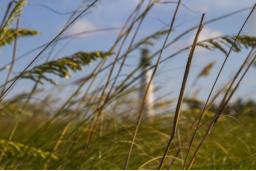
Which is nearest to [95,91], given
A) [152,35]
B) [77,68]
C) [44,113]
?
[152,35]

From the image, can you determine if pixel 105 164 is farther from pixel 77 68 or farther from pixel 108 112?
pixel 77 68

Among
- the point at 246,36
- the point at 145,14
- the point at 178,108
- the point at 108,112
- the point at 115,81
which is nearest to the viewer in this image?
the point at 178,108

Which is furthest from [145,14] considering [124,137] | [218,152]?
[218,152]

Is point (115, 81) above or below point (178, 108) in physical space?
above

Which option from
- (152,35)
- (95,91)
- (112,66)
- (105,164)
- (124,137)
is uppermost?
(152,35)

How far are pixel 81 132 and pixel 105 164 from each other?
242 millimetres

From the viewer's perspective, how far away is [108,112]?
2.00 meters

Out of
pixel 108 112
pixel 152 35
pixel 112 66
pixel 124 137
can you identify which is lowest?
pixel 124 137

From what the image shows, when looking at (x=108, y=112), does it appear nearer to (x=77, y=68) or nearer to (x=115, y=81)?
(x=115, y=81)

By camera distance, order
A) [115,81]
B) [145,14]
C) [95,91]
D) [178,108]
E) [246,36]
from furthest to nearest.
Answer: [95,91] < [115,81] < [145,14] < [246,36] < [178,108]

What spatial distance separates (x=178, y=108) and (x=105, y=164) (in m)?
1.04

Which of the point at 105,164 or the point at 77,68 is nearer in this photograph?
the point at 77,68

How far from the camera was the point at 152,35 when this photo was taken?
1596 mm

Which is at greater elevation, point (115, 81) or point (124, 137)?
point (115, 81)
